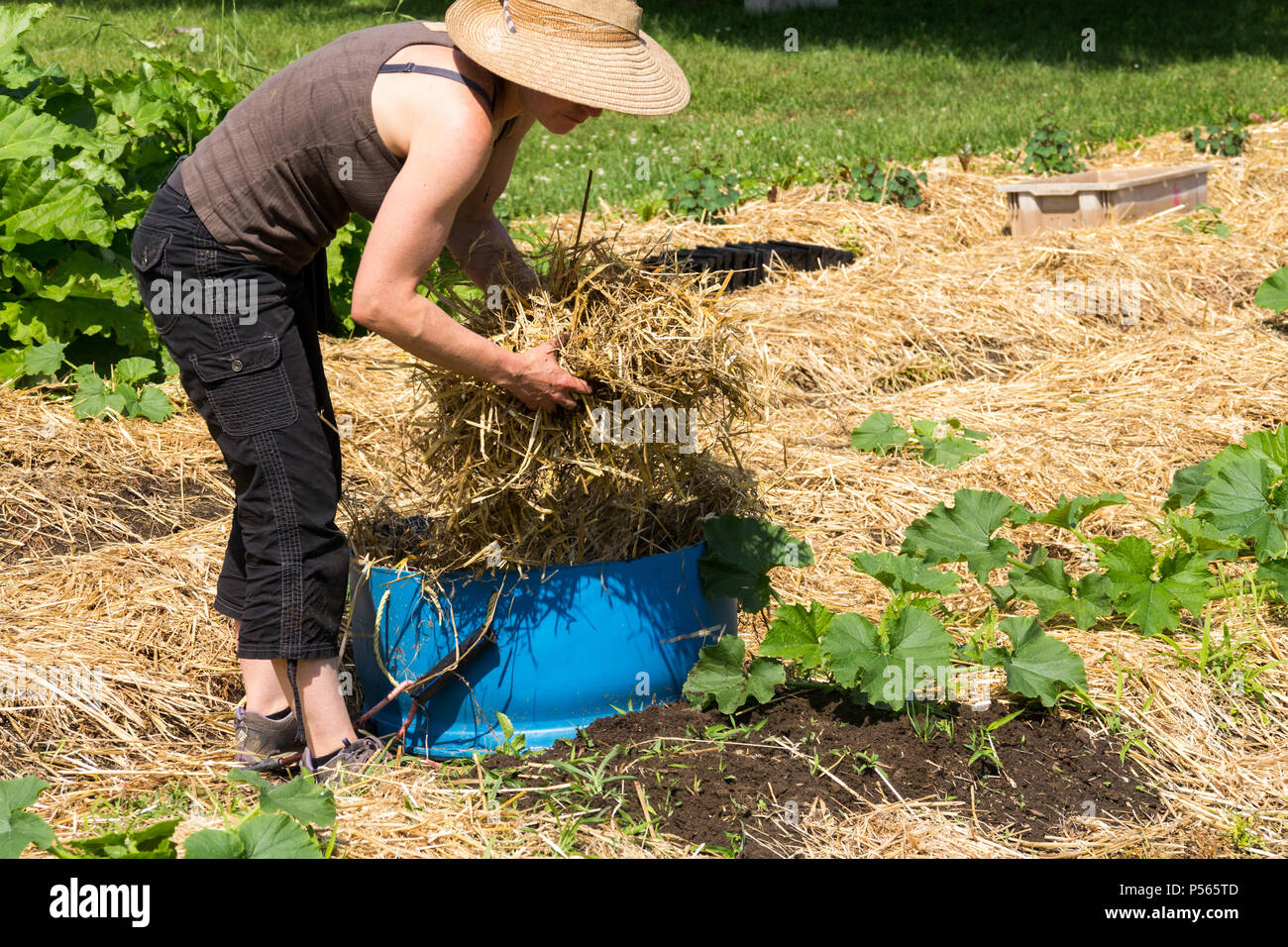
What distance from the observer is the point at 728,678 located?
2.63m

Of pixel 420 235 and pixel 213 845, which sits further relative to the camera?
pixel 420 235

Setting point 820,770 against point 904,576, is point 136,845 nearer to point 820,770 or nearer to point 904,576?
point 820,770

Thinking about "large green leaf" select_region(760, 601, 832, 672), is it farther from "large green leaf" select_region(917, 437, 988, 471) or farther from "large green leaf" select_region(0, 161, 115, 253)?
"large green leaf" select_region(0, 161, 115, 253)

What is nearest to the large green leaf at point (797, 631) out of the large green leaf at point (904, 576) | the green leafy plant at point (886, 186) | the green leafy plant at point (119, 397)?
the large green leaf at point (904, 576)

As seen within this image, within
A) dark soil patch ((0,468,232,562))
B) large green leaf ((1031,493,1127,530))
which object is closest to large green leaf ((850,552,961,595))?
large green leaf ((1031,493,1127,530))

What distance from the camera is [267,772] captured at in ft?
8.88

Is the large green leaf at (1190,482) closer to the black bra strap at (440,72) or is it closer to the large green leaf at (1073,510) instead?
the large green leaf at (1073,510)

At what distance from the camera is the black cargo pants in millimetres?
2391

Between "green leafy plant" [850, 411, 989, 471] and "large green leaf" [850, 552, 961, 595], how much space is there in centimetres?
113

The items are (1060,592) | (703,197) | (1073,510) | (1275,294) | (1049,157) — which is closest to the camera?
(1060,592)

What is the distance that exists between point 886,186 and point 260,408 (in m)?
5.59

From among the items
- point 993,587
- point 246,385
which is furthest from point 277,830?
point 993,587

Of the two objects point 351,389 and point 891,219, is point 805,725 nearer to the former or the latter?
point 351,389
